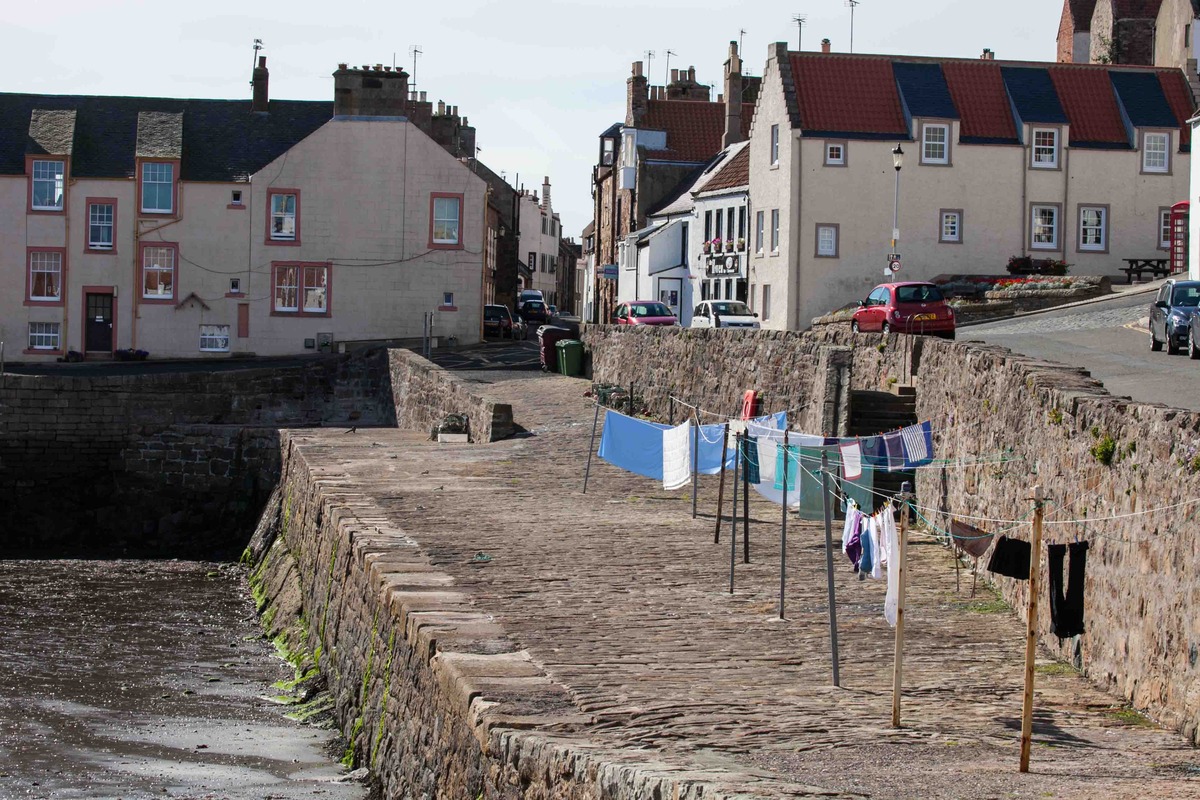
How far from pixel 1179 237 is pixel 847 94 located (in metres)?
10.8

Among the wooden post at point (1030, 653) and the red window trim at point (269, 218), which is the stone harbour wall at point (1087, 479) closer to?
the wooden post at point (1030, 653)

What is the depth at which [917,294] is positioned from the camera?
29500 millimetres

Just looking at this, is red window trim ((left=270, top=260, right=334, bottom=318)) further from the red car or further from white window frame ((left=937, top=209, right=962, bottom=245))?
the red car

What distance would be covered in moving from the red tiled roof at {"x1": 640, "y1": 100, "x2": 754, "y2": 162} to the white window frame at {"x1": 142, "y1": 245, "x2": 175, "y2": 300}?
26898 mm

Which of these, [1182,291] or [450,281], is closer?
[1182,291]

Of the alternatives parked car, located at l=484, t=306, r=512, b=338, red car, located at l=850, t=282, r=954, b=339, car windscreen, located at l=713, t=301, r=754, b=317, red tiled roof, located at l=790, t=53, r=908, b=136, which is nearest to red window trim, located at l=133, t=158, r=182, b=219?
parked car, located at l=484, t=306, r=512, b=338

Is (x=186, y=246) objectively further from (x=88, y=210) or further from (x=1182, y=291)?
(x=1182, y=291)

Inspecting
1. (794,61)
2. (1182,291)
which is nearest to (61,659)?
(1182,291)

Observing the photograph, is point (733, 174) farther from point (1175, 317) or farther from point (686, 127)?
point (1175, 317)

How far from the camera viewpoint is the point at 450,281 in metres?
48.6

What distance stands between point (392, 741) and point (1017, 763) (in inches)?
216

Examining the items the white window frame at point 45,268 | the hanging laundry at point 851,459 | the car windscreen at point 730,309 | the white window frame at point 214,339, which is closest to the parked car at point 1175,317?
the hanging laundry at point 851,459

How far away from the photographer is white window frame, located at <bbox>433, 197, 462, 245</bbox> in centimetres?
4831

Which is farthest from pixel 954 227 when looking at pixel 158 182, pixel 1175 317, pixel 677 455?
pixel 677 455
